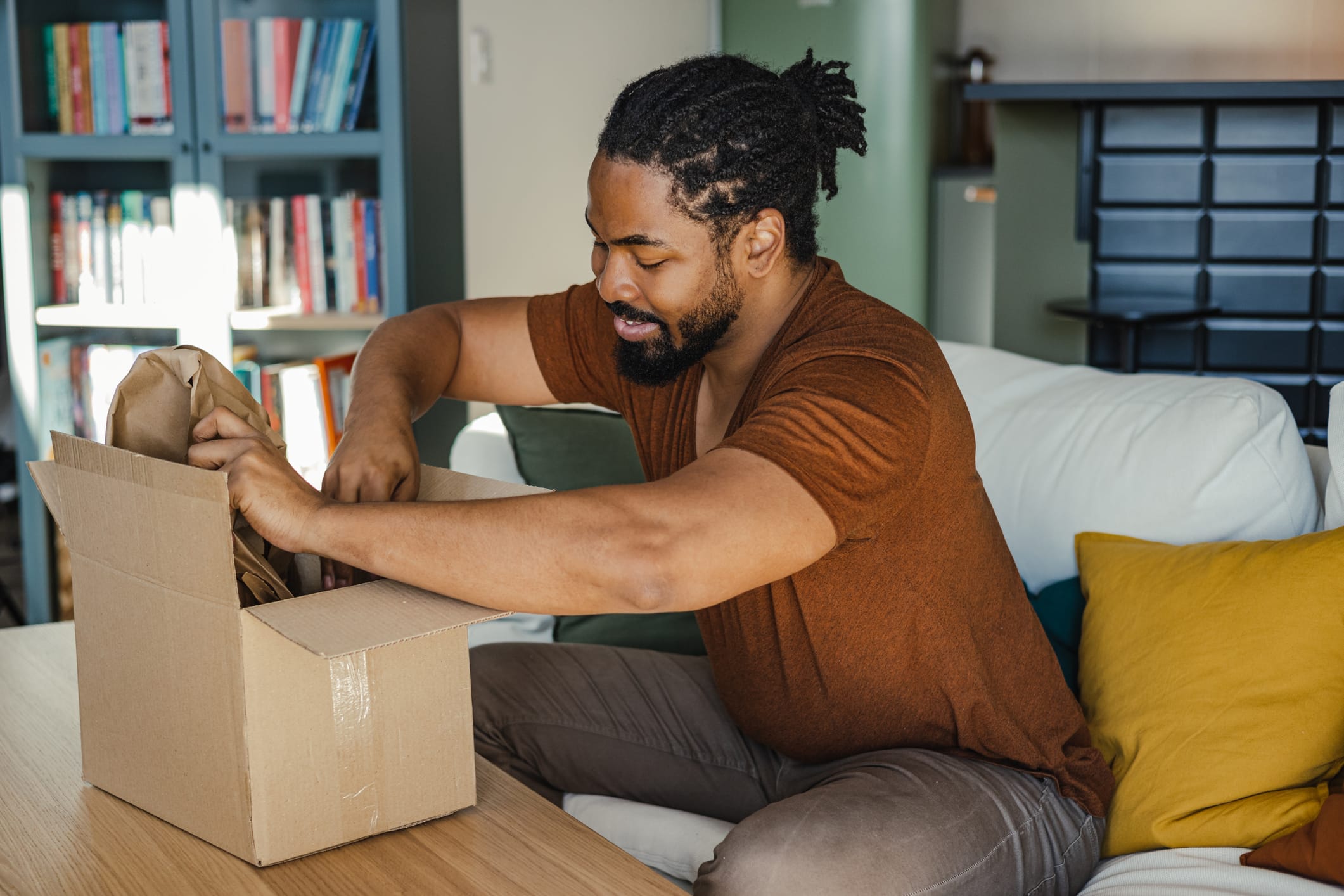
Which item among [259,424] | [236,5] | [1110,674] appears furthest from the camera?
[236,5]

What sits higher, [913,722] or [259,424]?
[259,424]

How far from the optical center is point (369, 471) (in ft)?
3.80

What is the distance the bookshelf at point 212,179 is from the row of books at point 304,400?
0.09 metres

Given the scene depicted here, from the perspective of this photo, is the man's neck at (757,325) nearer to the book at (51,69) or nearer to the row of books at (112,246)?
the row of books at (112,246)

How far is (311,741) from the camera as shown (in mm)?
903

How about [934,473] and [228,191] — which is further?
[228,191]

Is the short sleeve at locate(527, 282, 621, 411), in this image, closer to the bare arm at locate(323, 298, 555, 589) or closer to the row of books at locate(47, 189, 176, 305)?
the bare arm at locate(323, 298, 555, 589)

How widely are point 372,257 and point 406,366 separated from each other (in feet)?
4.98

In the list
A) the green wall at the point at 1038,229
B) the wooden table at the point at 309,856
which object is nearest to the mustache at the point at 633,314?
the wooden table at the point at 309,856

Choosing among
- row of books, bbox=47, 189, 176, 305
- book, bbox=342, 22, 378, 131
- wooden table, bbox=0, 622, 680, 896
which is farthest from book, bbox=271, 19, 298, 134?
wooden table, bbox=0, 622, 680, 896

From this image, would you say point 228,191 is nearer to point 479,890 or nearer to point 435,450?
point 435,450

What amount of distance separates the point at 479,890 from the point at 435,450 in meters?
2.22

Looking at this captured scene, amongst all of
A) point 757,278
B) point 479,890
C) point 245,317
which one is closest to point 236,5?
point 245,317

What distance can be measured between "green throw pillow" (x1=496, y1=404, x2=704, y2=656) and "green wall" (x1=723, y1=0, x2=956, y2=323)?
2.22 meters
